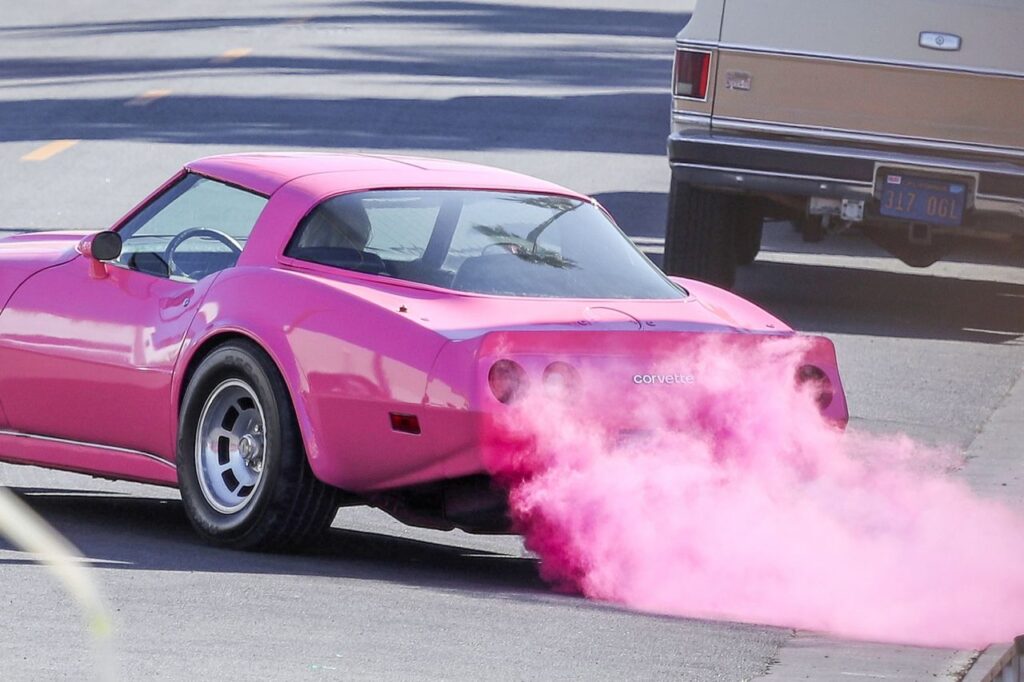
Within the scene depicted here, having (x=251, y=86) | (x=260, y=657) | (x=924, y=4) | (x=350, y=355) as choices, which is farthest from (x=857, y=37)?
(x=251, y=86)

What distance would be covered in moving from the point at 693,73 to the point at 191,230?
5444mm

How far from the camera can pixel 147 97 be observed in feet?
75.4

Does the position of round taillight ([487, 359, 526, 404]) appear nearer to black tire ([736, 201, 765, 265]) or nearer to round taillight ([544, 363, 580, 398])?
round taillight ([544, 363, 580, 398])

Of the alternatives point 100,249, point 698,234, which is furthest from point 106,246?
point 698,234

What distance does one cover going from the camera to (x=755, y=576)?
7117mm

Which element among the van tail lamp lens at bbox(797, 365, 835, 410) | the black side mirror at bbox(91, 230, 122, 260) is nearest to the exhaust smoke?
the van tail lamp lens at bbox(797, 365, 835, 410)

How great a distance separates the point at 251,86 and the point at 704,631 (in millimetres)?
18057

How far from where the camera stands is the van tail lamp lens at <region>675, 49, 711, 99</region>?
13.0 meters

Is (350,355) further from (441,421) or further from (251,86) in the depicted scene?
(251,86)

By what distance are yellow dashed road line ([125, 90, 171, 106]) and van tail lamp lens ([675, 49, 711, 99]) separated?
34.2 feet

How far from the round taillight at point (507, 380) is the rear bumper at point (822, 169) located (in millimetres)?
6161

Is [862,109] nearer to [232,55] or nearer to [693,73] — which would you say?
[693,73]

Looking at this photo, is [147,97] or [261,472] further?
[147,97]

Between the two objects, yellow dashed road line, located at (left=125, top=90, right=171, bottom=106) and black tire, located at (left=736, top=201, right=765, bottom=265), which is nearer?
black tire, located at (left=736, top=201, right=765, bottom=265)
